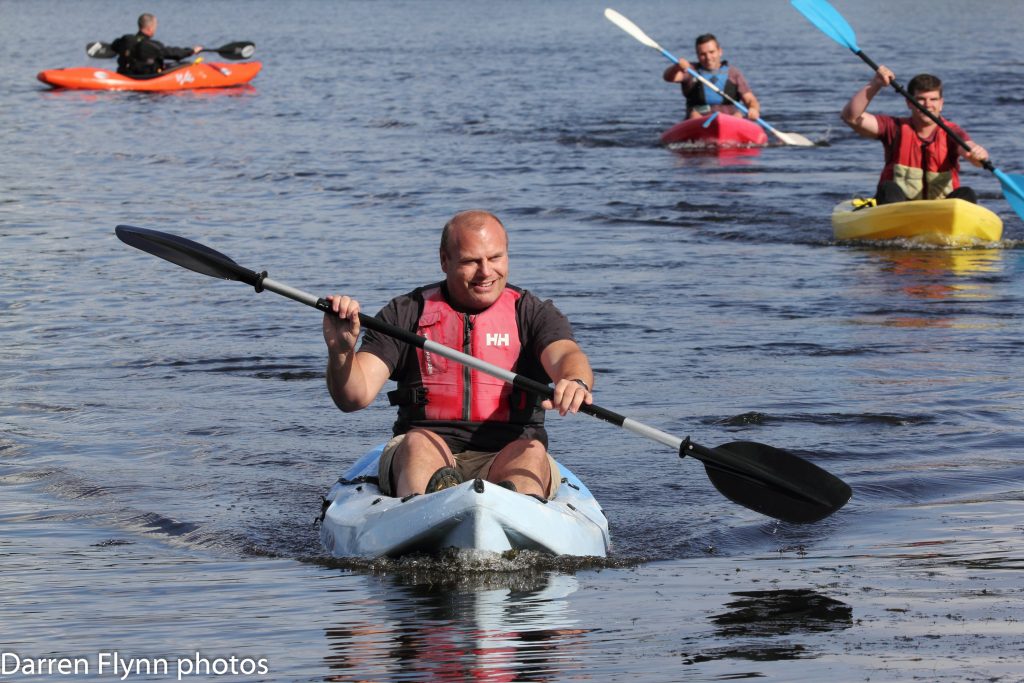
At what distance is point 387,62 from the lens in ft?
117

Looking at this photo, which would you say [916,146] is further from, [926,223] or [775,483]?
[775,483]

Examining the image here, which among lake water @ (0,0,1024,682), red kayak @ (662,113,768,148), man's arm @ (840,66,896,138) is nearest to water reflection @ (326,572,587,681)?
lake water @ (0,0,1024,682)

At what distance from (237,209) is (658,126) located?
8.78 m

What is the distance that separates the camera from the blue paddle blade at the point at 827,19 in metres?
12.7

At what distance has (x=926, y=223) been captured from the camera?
12.5 meters

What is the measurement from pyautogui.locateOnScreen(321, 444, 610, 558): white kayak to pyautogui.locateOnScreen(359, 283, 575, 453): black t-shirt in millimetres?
273

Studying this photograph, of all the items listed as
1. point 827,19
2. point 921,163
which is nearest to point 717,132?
point 827,19

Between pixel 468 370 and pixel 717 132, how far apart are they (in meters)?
14.2

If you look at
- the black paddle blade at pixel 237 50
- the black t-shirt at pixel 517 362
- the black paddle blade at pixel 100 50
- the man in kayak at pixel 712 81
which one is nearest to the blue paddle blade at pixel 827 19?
the man in kayak at pixel 712 81

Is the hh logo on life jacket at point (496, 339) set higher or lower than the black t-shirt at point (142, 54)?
lower

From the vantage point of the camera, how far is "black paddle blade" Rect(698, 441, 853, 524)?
5.76 m

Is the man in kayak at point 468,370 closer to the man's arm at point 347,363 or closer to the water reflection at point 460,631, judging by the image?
the man's arm at point 347,363

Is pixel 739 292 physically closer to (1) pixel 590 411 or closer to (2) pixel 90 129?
(1) pixel 590 411

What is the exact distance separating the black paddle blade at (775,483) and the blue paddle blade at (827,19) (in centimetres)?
754
